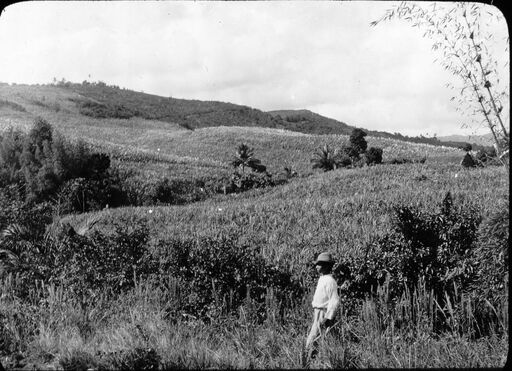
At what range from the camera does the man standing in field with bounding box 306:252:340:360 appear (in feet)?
17.1

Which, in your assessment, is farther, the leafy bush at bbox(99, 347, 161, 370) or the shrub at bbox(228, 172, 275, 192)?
the shrub at bbox(228, 172, 275, 192)

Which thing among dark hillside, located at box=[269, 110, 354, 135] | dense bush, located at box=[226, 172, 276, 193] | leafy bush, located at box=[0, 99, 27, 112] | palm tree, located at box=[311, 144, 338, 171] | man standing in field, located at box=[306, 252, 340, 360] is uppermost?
leafy bush, located at box=[0, 99, 27, 112]

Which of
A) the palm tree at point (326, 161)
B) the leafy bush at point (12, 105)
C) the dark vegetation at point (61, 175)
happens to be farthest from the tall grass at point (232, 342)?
the leafy bush at point (12, 105)

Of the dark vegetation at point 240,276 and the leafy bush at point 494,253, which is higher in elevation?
the leafy bush at point 494,253

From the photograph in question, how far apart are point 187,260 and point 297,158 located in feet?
193

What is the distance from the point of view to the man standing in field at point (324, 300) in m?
5.22

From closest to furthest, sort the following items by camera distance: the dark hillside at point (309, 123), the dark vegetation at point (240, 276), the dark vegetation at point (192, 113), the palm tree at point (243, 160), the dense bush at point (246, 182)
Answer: the dark vegetation at point (240, 276)
the dense bush at point (246, 182)
the palm tree at point (243, 160)
the dark vegetation at point (192, 113)
the dark hillside at point (309, 123)

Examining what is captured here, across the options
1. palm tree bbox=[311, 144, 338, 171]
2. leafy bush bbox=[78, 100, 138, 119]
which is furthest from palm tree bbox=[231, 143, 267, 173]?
leafy bush bbox=[78, 100, 138, 119]

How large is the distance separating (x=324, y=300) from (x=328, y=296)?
7cm

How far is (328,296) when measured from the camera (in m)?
5.31

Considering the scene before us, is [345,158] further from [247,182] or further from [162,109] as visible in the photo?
[162,109]

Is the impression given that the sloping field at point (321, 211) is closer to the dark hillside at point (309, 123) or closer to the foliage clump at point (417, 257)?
the foliage clump at point (417, 257)

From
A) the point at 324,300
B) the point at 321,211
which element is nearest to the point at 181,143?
the point at 321,211

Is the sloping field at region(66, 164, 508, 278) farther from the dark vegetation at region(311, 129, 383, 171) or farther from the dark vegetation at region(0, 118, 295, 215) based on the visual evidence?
the dark vegetation at region(311, 129, 383, 171)
